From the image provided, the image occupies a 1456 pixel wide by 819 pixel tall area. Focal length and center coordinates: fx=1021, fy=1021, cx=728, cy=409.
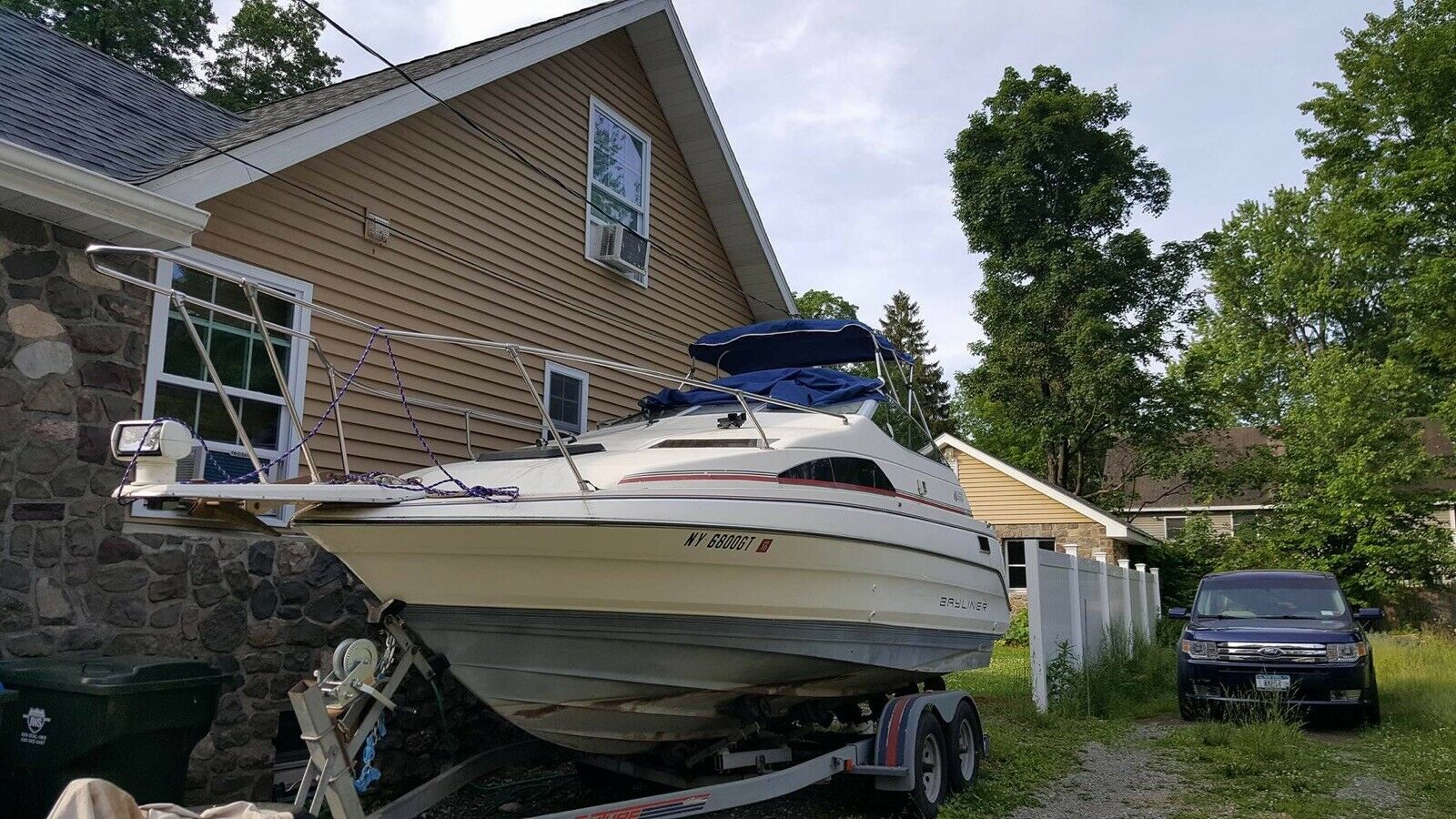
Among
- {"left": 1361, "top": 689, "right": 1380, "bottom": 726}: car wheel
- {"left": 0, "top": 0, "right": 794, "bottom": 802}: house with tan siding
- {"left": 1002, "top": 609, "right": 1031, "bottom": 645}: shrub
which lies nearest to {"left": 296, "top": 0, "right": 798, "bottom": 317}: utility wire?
{"left": 0, "top": 0, "right": 794, "bottom": 802}: house with tan siding

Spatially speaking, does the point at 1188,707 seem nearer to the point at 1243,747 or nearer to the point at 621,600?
the point at 1243,747

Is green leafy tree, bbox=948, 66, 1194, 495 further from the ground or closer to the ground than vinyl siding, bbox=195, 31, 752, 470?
further from the ground

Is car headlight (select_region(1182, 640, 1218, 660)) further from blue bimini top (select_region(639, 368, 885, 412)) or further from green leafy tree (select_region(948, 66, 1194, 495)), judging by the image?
green leafy tree (select_region(948, 66, 1194, 495))

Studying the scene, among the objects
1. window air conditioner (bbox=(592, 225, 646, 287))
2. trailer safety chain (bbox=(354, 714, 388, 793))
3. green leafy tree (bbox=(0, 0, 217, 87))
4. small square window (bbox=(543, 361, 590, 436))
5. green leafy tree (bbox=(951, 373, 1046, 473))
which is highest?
green leafy tree (bbox=(0, 0, 217, 87))

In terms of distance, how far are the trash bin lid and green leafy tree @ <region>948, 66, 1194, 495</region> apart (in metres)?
24.2

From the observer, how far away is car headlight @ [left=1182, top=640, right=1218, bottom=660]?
32.8 ft

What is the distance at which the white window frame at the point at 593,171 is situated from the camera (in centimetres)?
991

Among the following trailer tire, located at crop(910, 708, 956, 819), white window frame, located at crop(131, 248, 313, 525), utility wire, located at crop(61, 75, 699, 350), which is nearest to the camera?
white window frame, located at crop(131, 248, 313, 525)

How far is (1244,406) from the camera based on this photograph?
2814cm

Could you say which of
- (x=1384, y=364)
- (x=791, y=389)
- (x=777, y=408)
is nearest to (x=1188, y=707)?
(x=791, y=389)

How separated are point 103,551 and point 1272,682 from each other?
9.61 meters

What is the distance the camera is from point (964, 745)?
22.5ft

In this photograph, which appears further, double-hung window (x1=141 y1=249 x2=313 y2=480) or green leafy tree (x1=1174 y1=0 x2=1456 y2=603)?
green leafy tree (x1=1174 y1=0 x2=1456 y2=603)

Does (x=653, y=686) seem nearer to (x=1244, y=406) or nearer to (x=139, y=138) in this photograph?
(x=139, y=138)
